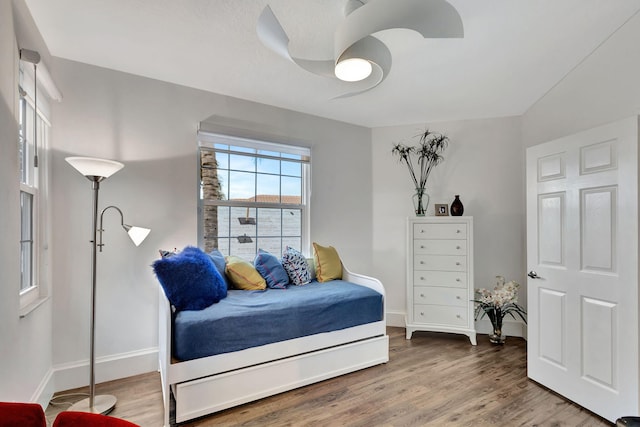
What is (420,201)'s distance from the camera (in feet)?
11.6

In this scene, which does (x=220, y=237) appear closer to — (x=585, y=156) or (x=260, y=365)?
(x=260, y=365)

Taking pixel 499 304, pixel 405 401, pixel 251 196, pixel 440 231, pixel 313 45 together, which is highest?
pixel 313 45

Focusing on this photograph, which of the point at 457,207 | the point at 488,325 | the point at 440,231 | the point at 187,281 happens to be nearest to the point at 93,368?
the point at 187,281

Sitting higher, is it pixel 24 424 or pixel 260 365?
pixel 24 424

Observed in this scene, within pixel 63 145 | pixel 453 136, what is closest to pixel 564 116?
pixel 453 136

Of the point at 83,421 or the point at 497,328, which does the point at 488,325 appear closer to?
the point at 497,328

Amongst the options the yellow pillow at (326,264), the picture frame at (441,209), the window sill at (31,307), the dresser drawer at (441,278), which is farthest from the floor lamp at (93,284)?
the picture frame at (441,209)

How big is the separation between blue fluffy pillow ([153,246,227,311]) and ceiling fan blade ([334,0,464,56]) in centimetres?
166

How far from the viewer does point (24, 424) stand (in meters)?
0.80

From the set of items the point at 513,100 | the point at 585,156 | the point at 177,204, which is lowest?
the point at 177,204

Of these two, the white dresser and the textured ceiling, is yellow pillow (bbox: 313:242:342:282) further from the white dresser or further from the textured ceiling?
the textured ceiling

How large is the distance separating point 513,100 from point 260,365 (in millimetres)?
3316

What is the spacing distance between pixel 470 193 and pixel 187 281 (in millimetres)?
3123

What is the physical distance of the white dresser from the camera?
326cm
